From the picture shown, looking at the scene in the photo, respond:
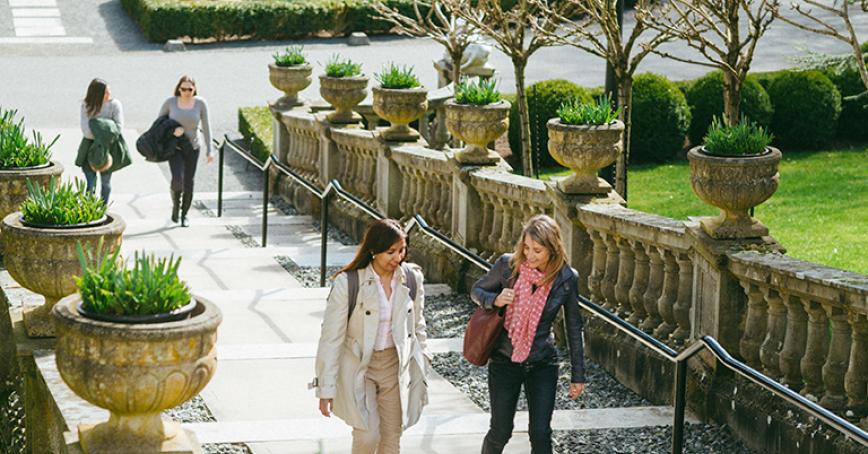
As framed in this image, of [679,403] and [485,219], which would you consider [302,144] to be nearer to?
[485,219]

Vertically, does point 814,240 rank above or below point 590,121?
below

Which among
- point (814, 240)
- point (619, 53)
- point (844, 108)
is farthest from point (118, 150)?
point (844, 108)

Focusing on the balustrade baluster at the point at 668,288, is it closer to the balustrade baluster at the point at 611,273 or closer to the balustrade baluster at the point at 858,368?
the balustrade baluster at the point at 611,273

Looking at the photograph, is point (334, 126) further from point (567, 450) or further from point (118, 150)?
point (567, 450)

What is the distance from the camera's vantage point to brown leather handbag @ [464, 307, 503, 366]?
7.71 meters

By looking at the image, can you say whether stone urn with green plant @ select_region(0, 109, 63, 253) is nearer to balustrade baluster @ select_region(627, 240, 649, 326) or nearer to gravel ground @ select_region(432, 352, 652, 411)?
gravel ground @ select_region(432, 352, 652, 411)

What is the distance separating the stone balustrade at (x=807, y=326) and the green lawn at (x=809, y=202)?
6.60m

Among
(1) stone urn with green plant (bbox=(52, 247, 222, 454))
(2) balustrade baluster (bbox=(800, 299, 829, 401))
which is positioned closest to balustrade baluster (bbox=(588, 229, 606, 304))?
(2) balustrade baluster (bbox=(800, 299, 829, 401))

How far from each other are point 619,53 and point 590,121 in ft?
12.4

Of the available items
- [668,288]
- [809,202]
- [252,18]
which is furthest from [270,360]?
[252,18]

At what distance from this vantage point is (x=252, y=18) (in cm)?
3281

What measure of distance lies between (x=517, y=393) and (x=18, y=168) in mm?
4767

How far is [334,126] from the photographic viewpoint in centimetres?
1777

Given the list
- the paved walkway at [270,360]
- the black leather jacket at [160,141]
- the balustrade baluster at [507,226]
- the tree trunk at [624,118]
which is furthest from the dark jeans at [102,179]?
the tree trunk at [624,118]
